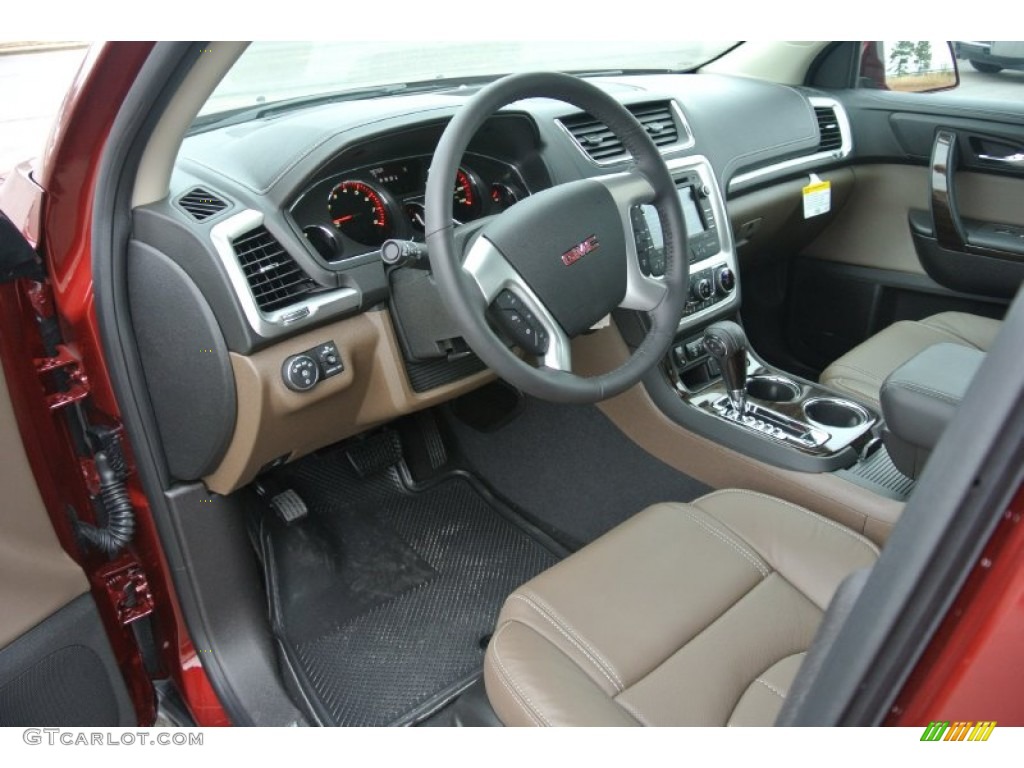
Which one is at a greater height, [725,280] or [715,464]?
[725,280]

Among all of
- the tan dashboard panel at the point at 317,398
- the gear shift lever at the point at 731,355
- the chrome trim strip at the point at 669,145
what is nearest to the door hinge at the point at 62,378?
the tan dashboard panel at the point at 317,398

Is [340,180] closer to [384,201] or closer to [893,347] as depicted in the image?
[384,201]

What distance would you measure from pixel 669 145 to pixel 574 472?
892mm

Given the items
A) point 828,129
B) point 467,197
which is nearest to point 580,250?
point 467,197

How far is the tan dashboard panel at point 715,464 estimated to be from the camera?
169 cm

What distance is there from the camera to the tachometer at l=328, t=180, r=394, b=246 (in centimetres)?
168

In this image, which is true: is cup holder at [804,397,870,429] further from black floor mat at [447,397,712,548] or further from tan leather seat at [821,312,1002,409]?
black floor mat at [447,397,712,548]

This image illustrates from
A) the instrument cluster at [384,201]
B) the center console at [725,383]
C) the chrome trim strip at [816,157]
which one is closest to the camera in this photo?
the instrument cluster at [384,201]

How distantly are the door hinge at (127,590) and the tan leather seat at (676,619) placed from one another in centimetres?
80

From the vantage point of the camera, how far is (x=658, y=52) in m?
2.94

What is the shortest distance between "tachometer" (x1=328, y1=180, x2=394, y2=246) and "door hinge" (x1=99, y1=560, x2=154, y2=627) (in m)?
0.79

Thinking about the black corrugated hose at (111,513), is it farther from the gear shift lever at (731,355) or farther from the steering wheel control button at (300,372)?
the gear shift lever at (731,355)

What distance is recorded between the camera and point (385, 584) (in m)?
2.13
